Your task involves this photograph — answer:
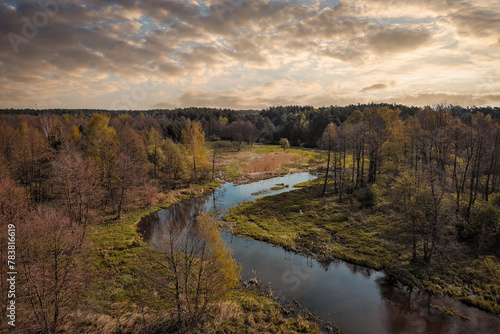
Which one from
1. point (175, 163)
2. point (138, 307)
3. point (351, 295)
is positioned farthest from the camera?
point (175, 163)

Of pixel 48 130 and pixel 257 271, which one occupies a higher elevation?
pixel 48 130

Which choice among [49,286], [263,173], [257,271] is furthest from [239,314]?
[263,173]

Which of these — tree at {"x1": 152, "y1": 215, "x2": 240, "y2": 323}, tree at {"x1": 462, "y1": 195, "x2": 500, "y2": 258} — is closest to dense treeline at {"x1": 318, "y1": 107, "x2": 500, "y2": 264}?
tree at {"x1": 462, "y1": 195, "x2": 500, "y2": 258}

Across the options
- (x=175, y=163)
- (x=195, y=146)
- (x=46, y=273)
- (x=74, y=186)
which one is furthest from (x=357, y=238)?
(x=195, y=146)

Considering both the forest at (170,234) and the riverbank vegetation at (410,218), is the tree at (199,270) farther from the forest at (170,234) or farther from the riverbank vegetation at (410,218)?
the riverbank vegetation at (410,218)

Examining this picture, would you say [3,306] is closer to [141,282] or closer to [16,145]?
[141,282]

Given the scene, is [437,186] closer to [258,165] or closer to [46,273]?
[46,273]
